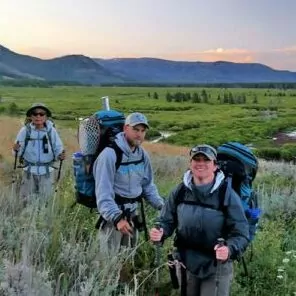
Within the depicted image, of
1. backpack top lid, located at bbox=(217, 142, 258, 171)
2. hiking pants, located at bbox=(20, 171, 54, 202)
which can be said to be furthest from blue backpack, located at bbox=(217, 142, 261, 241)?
hiking pants, located at bbox=(20, 171, 54, 202)

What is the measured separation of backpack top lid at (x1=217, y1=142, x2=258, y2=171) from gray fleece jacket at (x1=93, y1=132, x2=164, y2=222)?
66 centimetres

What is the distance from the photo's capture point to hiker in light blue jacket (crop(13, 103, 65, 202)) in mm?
6605

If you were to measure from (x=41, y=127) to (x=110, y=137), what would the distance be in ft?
8.81

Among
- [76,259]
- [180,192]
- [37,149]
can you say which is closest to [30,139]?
[37,149]

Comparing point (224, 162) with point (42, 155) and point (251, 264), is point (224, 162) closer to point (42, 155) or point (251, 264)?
point (251, 264)

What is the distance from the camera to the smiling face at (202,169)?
3516 millimetres

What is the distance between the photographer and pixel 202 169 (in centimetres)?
352

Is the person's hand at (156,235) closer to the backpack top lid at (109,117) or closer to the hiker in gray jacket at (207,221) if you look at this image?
the hiker in gray jacket at (207,221)

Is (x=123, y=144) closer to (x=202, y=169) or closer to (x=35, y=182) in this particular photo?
(x=202, y=169)

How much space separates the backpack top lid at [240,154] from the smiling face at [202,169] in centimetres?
35

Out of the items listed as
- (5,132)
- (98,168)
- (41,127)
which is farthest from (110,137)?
(5,132)

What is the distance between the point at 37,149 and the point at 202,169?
362 centimetres

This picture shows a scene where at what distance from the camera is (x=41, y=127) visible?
22.0 ft

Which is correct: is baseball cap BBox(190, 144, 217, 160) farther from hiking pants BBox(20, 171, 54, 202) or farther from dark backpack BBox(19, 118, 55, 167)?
dark backpack BBox(19, 118, 55, 167)
